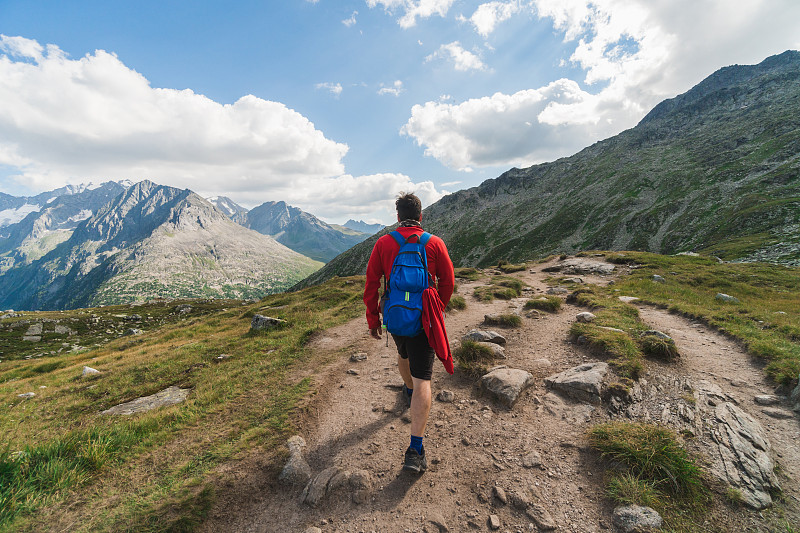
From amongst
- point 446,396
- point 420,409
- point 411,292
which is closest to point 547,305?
point 446,396

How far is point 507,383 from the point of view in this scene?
7.52m

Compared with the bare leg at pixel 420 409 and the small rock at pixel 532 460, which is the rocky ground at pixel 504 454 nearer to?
the small rock at pixel 532 460

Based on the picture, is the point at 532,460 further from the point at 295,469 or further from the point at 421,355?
the point at 295,469

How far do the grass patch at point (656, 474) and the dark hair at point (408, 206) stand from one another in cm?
562

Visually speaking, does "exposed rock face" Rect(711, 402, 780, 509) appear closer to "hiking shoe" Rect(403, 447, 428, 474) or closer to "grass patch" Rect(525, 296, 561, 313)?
"hiking shoe" Rect(403, 447, 428, 474)

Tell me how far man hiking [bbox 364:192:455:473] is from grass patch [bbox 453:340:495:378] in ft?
10.6

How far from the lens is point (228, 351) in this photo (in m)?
13.8

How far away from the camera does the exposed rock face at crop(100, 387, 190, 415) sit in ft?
28.9

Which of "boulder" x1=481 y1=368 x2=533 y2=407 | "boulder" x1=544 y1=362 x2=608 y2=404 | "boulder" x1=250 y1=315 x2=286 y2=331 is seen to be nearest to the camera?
"boulder" x1=544 y1=362 x2=608 y2=404

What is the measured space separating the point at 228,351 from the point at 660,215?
358ft

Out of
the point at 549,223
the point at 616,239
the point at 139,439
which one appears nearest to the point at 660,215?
the point at 616,239

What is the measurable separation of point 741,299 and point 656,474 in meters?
21.7

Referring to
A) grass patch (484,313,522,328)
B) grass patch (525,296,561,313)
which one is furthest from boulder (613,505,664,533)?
grass patch (525,296,561,313)

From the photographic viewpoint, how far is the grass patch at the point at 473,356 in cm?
878
